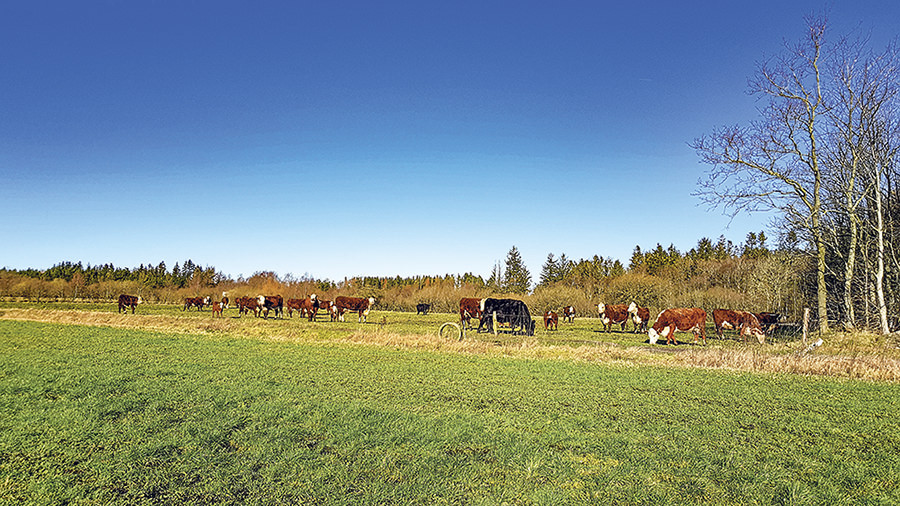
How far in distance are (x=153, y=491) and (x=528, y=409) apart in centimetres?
531

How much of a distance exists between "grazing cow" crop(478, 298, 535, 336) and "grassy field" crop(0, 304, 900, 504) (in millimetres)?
15182

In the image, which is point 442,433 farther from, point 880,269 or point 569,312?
point 569,312

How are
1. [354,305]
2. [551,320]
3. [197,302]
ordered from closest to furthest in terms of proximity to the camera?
[551,320] < [354,305] < [197,302]

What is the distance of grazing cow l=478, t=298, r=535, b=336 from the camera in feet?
93.6

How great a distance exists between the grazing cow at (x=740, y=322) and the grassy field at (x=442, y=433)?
10684 millimetres

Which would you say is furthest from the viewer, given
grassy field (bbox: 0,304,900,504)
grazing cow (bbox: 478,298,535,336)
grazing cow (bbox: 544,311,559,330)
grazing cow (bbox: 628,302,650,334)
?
grazing cow (bbox: 544,311,559,330)

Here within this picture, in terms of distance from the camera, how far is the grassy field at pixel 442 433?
15.3 ft

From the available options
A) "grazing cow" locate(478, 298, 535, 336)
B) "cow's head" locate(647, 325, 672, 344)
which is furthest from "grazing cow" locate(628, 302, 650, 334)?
"cow's head" locate(647, 325, 672, 344)

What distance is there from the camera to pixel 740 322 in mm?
25953

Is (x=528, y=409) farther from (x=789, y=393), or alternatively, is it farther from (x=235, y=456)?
(x=789, y=393)

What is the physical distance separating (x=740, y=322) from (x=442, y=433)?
24833 millimetres

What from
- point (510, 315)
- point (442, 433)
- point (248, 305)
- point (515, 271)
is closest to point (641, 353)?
point (442, 433)

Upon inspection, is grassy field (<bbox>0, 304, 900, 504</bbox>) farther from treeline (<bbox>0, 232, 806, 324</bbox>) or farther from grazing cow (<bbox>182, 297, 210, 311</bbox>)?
grazing cow (<bbox>182, 297, 210, 311</bbox>)

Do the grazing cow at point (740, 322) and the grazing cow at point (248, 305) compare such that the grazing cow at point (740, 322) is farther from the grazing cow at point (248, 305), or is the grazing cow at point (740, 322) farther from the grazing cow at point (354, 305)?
the grazing cow at point (248, 305)
